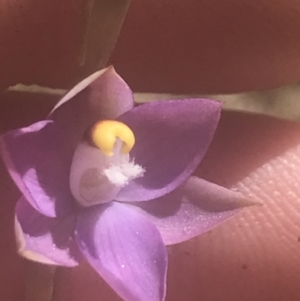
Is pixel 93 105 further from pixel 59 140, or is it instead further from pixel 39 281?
pixel 39 281

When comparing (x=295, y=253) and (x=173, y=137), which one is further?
(x=295, y=253)

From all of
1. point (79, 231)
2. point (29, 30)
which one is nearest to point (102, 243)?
point (79, 231)

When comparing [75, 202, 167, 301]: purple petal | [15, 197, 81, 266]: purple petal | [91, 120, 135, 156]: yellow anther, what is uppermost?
[91, 120, 135, 156]: yellow anther

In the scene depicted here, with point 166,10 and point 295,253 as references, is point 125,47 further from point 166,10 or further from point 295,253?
point 295,253

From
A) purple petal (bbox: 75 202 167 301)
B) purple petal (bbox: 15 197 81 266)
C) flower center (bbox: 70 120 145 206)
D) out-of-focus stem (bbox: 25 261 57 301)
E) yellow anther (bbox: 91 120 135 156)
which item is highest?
yellow anther (bbox: 91 120 135 156)

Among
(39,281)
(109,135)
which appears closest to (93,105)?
(109,135)

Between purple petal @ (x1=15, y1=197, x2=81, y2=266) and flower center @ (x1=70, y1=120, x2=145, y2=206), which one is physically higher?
flower center @ (x1=70, y1=120, x2=145, y2=206)
